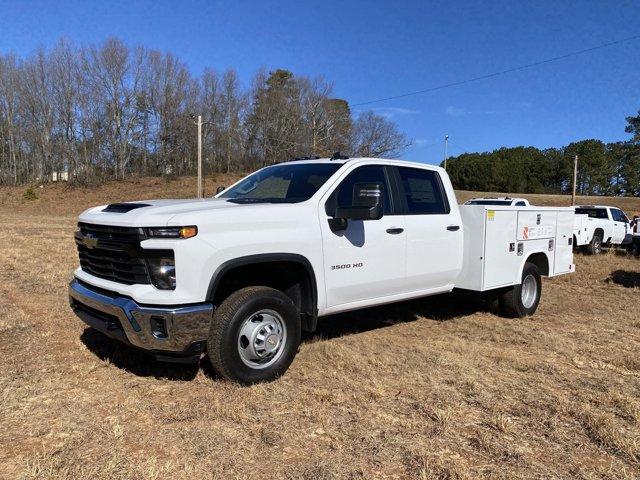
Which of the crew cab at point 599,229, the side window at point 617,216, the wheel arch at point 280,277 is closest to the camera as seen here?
the wheel arch at point 280,277

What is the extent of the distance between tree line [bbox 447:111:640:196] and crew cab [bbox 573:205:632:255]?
212 feet

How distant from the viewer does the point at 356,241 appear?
4.90m

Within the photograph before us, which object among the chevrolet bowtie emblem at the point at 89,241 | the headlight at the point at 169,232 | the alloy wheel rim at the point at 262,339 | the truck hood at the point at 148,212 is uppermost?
the truck hood at the point at 148,212

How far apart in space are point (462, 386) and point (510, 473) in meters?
1.40

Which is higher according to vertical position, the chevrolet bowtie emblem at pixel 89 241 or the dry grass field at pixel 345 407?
the chevrolet bowtie emblem at pixel 89 241

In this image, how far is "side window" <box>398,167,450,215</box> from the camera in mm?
5629

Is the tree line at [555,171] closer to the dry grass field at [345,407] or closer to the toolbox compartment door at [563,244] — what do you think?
the toolbox compartment door at [563,244]

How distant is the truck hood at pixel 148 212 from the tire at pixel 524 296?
420 centimetres

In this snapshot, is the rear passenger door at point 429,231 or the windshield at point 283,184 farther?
the rear passenger door at point 429,231

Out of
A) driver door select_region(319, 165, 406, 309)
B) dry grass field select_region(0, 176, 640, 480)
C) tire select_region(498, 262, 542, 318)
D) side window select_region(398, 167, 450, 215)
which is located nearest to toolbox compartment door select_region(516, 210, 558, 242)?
tire select_region(498, 262, 542, 318)

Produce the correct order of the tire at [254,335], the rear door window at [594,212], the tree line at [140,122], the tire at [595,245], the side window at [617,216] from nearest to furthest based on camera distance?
the tire at [254,335]
the tire at [595,245]
the rear door window at [594,212]
the side window at [617,216]
the tree line at [140,122]

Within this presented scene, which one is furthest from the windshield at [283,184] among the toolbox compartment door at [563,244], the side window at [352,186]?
the toolbox compartment door at [563,244]

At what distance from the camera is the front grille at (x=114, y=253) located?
3.94 m

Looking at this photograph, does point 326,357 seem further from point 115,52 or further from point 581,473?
point 115,52
